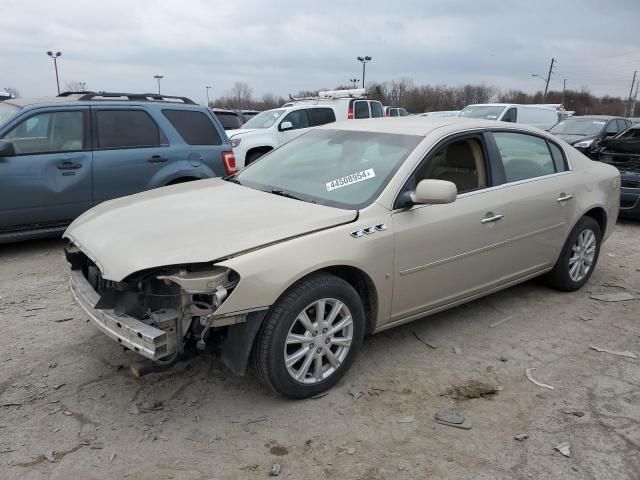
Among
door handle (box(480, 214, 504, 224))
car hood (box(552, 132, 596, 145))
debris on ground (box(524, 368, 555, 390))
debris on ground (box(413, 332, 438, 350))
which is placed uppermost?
car hood (box(552, 132, 596, 145))

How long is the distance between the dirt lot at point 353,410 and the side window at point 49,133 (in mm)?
2251

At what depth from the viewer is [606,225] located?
520 centimetres

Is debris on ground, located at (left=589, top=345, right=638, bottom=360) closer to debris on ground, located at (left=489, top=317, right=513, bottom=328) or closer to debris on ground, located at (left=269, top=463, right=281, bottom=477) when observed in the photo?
debris on ground, located at (left=489, top=317, right=513, bottom=328)

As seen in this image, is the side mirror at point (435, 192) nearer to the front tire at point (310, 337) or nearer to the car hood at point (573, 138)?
the front tire at point (310, 337)

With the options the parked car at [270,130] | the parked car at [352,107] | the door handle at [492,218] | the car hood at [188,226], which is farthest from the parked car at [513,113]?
the car hood at [188,226]

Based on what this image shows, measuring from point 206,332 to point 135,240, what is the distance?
0.71 metres

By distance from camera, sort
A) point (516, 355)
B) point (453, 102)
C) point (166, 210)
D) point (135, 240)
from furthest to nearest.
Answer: point (453, 102) → point (516, 355) → point (166, 210) → point (135, 240)

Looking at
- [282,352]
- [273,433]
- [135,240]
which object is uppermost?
[135,240]

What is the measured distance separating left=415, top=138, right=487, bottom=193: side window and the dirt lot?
114 centimetres

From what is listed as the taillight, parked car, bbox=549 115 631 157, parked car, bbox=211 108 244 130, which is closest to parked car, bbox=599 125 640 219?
parked car, bbox=549 115 631 157

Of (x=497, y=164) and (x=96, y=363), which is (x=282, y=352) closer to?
(x=96, y=363)

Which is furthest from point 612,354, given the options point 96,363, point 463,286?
point 96,363

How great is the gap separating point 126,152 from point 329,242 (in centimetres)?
415

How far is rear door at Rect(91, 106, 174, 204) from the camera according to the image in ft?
20.3
